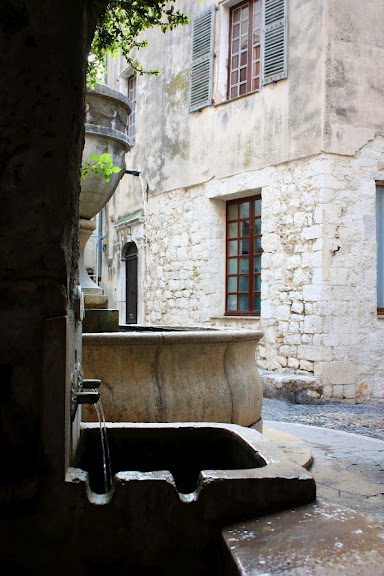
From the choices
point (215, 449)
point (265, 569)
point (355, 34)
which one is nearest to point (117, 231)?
point (355, 34)

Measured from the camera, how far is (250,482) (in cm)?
155

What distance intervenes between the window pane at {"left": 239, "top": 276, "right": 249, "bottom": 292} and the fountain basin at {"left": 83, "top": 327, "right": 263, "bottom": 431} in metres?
5.14

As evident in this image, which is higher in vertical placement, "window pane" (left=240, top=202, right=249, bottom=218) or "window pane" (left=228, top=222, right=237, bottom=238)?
→ "window pane" (left=240, top=202, right=249, bottom=218)

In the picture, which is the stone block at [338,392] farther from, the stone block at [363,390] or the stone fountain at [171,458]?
the stone fountain at [171,458]

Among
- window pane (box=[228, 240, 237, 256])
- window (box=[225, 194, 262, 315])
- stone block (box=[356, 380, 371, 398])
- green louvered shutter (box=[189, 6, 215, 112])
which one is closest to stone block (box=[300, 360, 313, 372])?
stone block (box=[356, 380, 371, 398])

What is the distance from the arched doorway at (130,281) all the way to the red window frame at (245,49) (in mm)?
3876

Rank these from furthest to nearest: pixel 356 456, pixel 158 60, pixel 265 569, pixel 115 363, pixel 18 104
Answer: pixel 158 60 < pixel 356 456 < pixel 115 363 < pixel 18 104 < pixel 265 569

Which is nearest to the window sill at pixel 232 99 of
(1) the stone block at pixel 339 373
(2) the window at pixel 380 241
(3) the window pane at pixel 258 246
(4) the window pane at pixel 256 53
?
(4) the window pane at pixel 256 53

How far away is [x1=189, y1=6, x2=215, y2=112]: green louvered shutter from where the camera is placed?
8867 mm

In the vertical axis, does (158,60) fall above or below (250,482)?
above

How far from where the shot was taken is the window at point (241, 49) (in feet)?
25.8

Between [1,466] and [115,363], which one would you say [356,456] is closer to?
[115,363]

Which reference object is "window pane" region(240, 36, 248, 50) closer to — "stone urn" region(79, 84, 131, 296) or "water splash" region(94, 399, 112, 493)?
"stone urn" region(79, 84, 131, 296)

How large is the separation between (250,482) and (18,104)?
1.13 m
